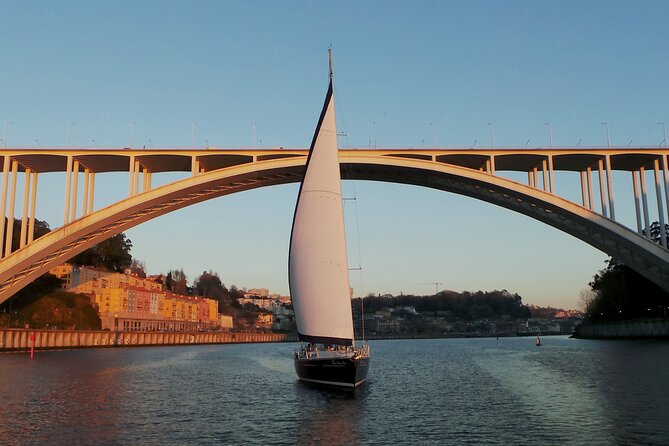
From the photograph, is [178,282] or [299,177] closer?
[299,177]

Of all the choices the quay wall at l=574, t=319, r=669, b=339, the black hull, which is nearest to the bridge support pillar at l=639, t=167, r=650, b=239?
the black hull

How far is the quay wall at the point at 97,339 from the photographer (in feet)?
202

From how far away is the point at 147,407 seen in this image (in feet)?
71.3

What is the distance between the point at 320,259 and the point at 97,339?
221ft

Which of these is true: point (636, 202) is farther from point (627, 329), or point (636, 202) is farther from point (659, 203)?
point (627, 329)

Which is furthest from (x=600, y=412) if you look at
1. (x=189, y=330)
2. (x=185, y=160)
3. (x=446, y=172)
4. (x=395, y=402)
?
(x=189, y=330)

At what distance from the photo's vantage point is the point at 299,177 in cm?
4328

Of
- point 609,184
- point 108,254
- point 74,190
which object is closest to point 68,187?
point 74,190

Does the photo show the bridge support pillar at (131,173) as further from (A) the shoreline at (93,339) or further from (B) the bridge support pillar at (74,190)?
(A) the shoreline at (93,339)

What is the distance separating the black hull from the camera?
2572cm

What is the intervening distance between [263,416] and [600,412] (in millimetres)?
10107

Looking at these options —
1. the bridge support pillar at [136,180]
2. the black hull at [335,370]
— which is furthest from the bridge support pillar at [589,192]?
the bridge support pillar at [136,180]

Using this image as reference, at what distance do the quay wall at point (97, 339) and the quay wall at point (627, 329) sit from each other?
64693 millimetres

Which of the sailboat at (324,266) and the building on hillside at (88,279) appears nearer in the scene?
A: the sailboat at (324,266)
